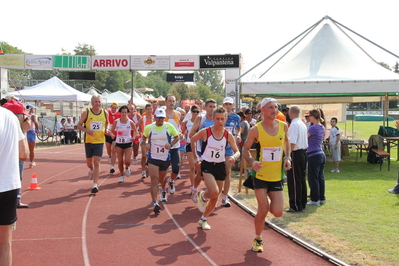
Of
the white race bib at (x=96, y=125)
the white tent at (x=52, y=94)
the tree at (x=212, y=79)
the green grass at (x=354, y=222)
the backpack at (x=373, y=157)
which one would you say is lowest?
the green grass at (x=354, y=222)

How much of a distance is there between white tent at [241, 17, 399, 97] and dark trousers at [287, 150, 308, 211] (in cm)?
635

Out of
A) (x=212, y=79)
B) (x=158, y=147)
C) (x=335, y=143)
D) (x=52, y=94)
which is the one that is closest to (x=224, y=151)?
(x=158, y=147)

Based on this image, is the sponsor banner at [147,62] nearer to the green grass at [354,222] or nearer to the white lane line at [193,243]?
the green grass at [354,222]

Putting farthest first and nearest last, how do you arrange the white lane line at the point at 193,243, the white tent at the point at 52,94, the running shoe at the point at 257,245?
the white tent at the point at 52,94, the running shoe at the point at 257,245, the white lane line at the point at 193,243

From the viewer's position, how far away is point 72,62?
Answer: 94.3ft

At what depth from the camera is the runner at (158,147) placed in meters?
7.84

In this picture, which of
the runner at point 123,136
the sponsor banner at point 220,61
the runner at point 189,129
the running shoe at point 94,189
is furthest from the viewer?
the sponsor banner at point 220,61

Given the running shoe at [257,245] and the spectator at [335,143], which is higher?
the spectator at [335,143]

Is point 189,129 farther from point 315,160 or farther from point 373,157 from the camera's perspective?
point 373,157

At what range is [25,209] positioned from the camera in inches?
318

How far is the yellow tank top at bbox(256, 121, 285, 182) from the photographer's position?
569 centimetres

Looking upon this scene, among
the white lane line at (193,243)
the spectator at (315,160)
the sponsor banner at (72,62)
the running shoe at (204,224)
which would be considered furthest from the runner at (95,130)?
the sponsor banner at (72,62)

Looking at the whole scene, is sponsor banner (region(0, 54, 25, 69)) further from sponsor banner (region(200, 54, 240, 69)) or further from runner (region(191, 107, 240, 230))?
runner (region(191, 107, 240, 230))

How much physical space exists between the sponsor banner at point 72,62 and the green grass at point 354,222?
20.4 metres
